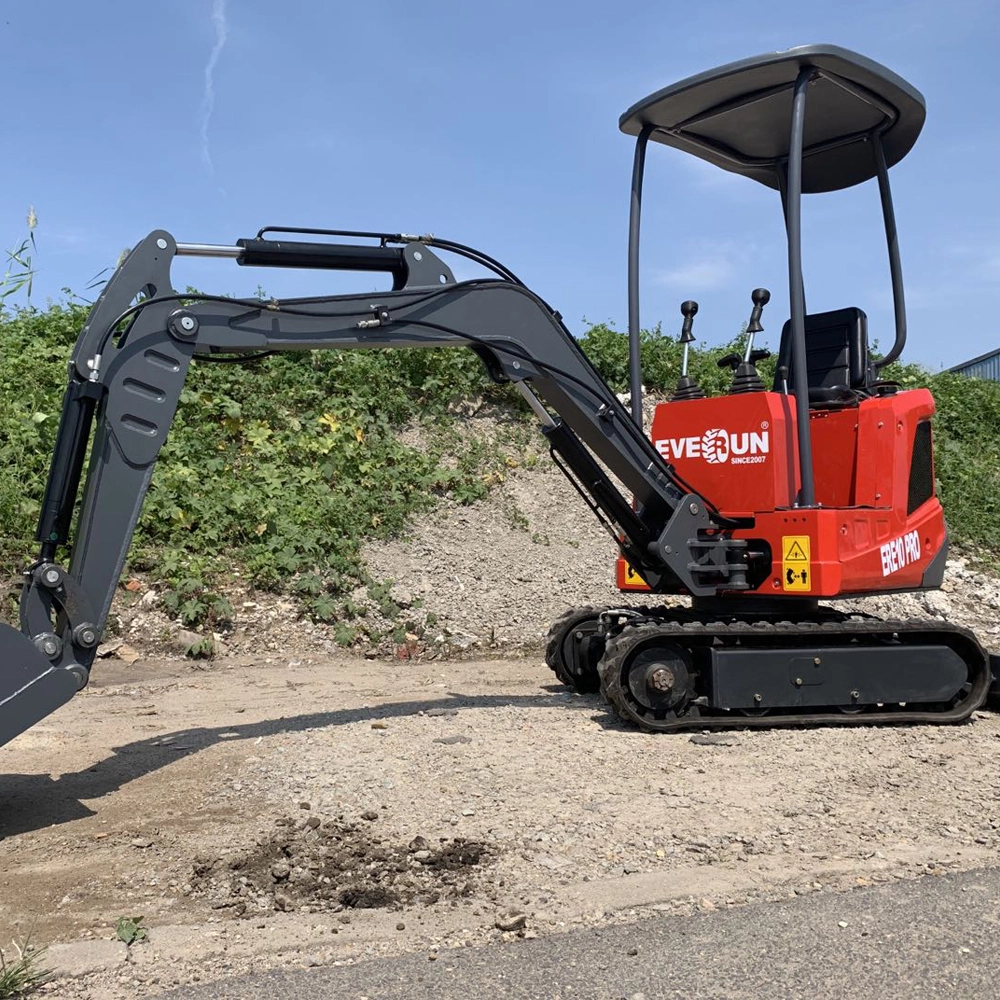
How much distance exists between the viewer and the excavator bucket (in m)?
4.61

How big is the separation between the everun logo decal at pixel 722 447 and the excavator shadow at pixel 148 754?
5.65ft

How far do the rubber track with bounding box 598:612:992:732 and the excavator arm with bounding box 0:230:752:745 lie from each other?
0.34 meters

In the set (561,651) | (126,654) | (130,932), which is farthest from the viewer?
(126,654)

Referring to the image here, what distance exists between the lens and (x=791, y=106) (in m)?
6.63

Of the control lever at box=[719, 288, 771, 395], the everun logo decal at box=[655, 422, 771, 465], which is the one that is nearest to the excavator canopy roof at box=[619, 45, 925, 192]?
the control lever at box=[719, 288, 771, 395]

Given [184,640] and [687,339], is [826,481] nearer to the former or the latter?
[687,339]

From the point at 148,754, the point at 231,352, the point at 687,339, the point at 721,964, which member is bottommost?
the point at 721,964

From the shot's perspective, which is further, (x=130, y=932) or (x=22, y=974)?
(x=130, y=932)

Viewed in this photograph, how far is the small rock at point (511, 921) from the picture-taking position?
362 cm

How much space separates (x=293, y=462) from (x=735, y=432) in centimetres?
583

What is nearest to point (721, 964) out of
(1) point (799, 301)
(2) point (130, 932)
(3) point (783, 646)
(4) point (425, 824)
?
(4) point (425, 824)

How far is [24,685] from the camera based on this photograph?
15.3ft

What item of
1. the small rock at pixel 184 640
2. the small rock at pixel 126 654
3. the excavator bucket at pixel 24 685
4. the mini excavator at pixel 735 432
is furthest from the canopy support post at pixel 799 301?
the small rock at pixel 126 654

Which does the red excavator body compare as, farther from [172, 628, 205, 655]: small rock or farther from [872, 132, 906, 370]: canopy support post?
[172, 628, 205, 655]: small rock
